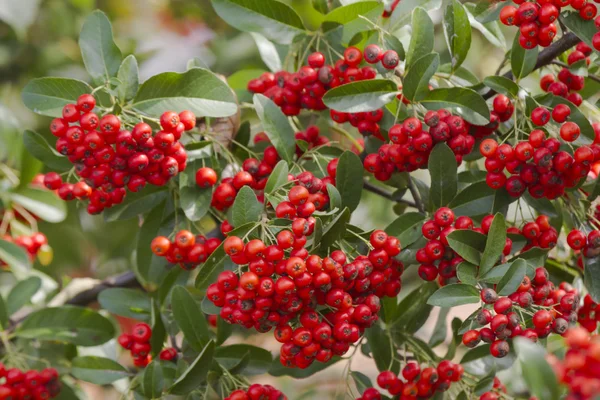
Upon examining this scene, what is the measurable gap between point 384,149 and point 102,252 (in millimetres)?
1968

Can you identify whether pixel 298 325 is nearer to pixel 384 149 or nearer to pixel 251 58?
pixel 384 149

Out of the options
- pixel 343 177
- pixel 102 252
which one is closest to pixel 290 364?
pixel 343 177

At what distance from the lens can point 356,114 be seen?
172 centimetres

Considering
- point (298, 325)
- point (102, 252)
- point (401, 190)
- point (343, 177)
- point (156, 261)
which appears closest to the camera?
point (298, 325)

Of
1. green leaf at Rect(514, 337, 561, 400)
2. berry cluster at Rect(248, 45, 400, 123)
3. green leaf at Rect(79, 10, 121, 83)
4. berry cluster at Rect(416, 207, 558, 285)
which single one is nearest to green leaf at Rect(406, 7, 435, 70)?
berry cluster at Rect(248, 45, 400, 123)

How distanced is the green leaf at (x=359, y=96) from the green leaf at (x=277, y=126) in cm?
16

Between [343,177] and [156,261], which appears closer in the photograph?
[343,177]

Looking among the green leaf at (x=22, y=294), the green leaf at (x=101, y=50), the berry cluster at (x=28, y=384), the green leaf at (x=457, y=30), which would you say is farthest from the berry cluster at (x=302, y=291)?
the green leaf at (x=22, y=294)

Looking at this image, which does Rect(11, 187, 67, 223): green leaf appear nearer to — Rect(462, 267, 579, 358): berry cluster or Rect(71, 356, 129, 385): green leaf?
Rect(71, 356, 129, 385): green leaf

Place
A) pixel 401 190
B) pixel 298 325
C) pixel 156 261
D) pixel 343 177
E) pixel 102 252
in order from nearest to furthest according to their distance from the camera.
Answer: pixel 298 325 < pixel 343 177 < pixel 401 190 < pixel 156 261 < pixel 102 252

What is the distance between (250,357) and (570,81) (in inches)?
41.6

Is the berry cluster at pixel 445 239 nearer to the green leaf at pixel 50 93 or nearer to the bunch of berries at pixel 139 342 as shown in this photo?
the bunch of berries at pixel 139 342

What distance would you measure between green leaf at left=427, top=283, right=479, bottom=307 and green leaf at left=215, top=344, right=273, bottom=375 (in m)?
0.52

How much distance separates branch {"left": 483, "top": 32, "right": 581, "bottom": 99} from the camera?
1.63 m
